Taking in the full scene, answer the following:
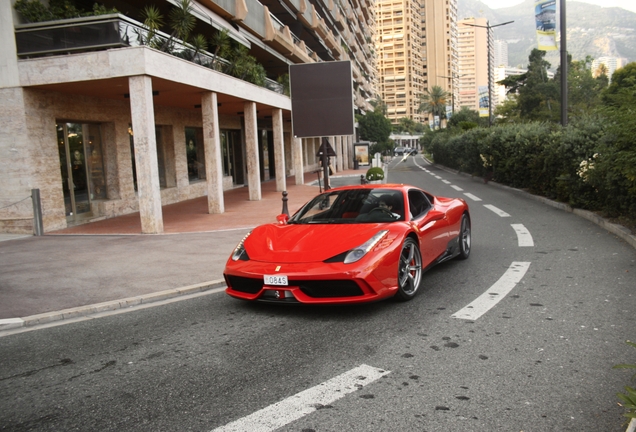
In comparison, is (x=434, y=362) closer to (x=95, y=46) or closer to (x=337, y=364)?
(x=337, y=364)

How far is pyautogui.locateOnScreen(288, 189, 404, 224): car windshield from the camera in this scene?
6531 mm

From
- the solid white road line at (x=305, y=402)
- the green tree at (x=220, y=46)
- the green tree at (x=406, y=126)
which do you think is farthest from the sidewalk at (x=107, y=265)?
the green tree at (x=406, y=126)

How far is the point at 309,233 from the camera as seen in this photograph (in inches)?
242

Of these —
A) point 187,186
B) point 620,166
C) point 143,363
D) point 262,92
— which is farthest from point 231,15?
point 143,363

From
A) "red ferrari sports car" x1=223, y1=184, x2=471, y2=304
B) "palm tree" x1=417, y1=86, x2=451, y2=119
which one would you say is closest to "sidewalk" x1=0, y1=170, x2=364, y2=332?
"red ferrari sports car" x1=223, y1=184, x2=471, y2=304

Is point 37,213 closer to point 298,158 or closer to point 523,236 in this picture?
point 523,236

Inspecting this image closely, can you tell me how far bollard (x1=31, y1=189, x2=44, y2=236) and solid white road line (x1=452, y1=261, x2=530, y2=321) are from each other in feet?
36.3

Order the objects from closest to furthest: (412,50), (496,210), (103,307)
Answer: (103,307)
(496,210)
(412,50)

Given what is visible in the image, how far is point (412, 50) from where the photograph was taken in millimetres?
167375

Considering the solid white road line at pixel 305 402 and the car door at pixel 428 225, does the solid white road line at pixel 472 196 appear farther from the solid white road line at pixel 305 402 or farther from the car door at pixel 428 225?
the solid white road line at pixel 305 402

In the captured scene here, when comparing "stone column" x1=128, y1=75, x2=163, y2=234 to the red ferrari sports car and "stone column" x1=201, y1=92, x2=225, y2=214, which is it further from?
the red ferrari sports car

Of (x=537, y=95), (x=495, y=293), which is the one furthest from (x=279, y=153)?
(x=537, y=95)

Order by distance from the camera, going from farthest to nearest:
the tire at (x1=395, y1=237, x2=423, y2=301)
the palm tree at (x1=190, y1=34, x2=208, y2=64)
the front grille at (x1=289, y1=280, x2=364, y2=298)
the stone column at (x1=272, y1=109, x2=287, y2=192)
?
the stone column at (x1=272, y1=109, x2=287, y2=192) → the palm tree at (x1=190, y1=34, x2=208, y2=64) → the tire at (x1=395, y1=237, x2=423, y2=301) → the front grille at (x1=289, y1=280, x2=364, y2=298)

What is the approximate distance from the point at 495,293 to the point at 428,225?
3.84ft
